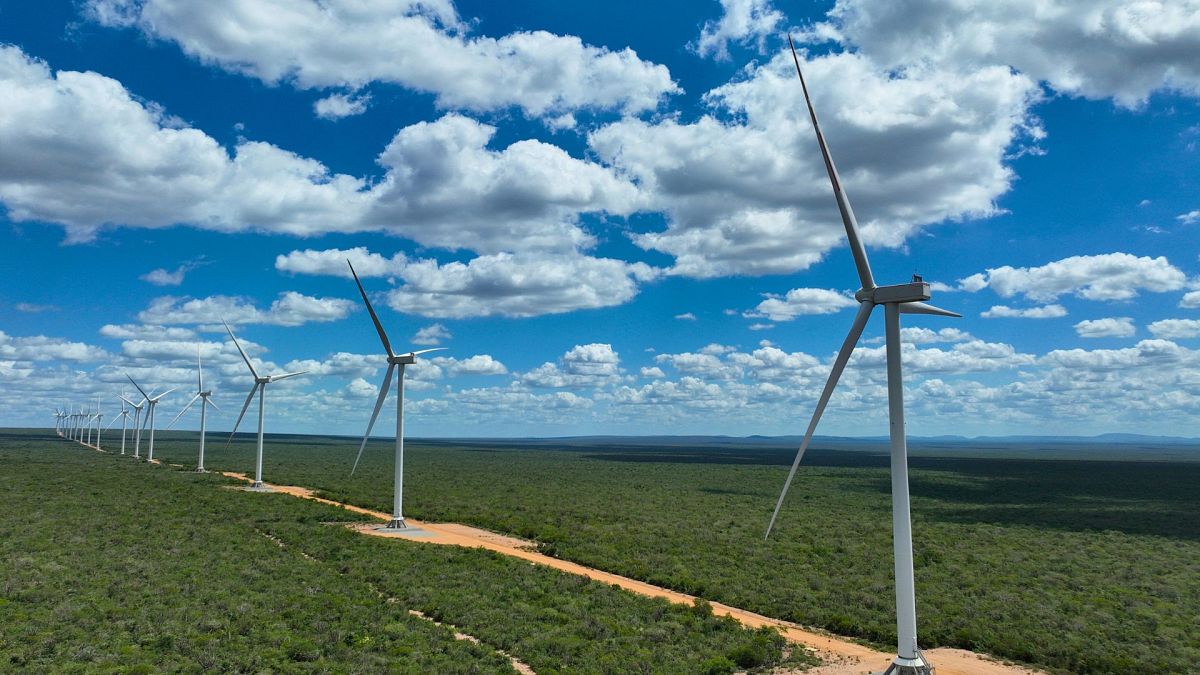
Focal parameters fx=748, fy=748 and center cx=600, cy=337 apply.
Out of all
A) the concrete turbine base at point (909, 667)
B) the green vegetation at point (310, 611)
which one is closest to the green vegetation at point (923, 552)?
the green vegetation at point (310, 611)

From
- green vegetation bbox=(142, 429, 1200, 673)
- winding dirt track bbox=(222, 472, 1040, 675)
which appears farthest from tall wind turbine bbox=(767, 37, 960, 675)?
green vegetation bbox=(142, 429, 1200, 673)

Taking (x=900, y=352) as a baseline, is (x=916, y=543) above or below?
below

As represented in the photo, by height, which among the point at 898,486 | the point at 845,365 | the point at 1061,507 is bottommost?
the point at 1061,507

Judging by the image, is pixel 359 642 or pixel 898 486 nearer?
pixel 898 486

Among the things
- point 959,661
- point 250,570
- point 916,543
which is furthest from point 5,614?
point 916,543

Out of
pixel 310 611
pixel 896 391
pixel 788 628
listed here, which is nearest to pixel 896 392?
pixel 896 391

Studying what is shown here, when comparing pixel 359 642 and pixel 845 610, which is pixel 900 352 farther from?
pixel 359 642

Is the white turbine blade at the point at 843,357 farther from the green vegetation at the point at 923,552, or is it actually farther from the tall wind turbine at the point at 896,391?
the green vegetation at the point at 923,552
